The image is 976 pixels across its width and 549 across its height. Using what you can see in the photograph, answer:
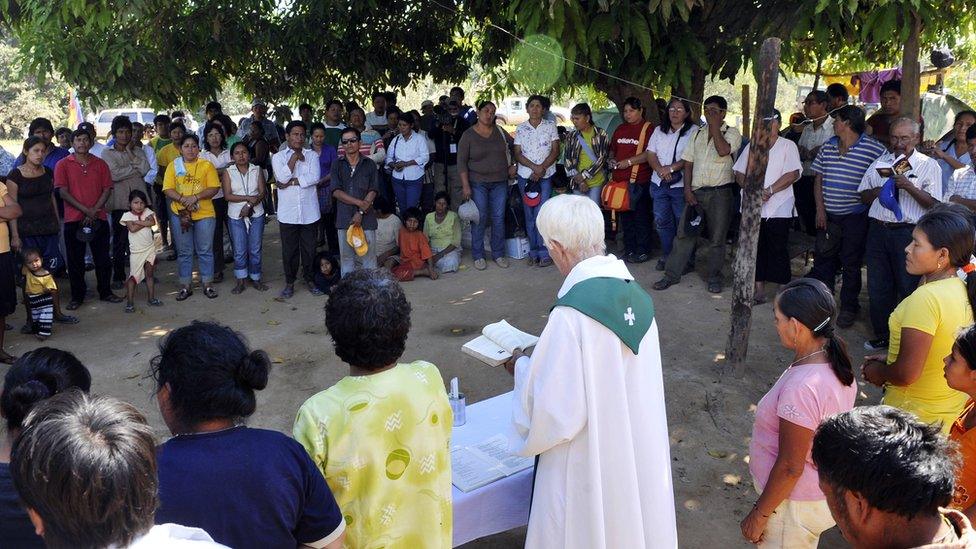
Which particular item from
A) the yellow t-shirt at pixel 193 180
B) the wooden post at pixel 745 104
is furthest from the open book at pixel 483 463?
the wooden post at pixel 745 104

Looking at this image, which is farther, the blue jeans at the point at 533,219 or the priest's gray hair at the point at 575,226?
the blue jeans at the point at 533,219

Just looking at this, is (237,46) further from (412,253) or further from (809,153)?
(809,153)

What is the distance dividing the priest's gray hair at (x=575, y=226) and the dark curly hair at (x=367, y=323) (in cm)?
76

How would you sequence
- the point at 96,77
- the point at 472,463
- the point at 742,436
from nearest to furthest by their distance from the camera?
the point at 472,463 < the point at 742,436 < the point at 96,77

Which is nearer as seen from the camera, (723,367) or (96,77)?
(723,367)

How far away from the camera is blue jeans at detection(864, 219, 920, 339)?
6.52 m

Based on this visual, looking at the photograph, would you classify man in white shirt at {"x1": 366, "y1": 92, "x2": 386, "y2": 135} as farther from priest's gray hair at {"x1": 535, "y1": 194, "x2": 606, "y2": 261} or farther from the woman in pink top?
the woman in pink top

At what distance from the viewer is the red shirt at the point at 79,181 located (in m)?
8.38

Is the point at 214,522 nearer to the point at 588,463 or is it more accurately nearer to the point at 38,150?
the point at 588,463

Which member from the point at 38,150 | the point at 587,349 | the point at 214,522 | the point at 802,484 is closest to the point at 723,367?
the point at 802,484

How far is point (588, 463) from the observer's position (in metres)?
2.86

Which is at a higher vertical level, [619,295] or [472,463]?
[619,295]

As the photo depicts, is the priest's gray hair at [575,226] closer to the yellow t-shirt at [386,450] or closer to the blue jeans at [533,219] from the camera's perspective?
the yellow t-shirt at [386,450]

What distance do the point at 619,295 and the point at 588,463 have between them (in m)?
0.60
